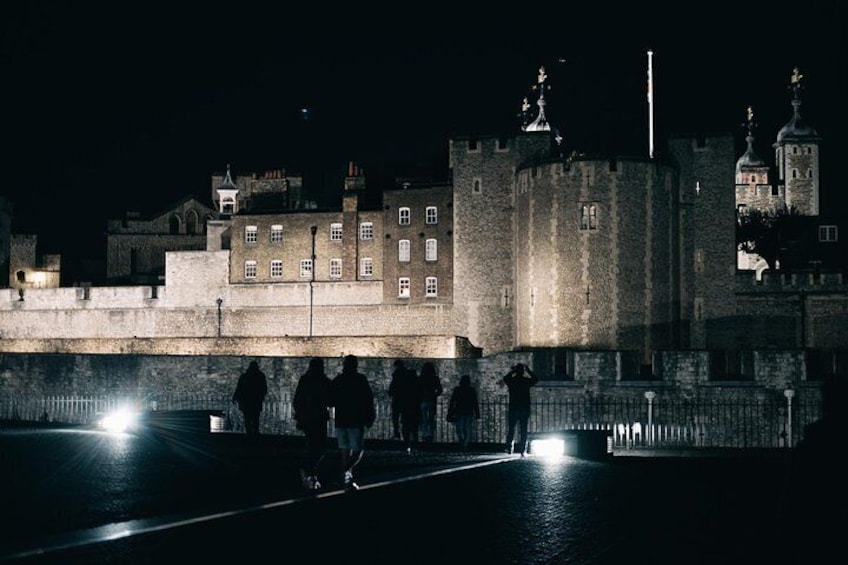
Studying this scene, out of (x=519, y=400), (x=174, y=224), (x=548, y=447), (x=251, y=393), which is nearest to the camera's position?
(x=519, y=400)

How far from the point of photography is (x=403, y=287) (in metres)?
51.3

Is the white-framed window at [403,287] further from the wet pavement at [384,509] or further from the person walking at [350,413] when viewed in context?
the person walking at [350,413]

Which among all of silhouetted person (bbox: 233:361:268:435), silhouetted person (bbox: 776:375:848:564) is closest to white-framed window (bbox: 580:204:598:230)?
silhouetted person (bbox: 233:361:268:435)

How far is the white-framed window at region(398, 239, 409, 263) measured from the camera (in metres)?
51.3

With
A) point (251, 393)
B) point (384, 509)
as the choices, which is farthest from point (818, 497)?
point (251, 393)

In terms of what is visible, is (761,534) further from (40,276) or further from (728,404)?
(40,276)

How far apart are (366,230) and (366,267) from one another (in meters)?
1.55

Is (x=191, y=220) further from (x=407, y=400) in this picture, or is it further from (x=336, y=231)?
(x=407, y=400)

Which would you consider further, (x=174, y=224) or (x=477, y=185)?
(x=174, y=224)

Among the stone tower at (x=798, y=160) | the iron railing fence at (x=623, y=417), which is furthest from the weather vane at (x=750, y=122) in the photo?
the iron railing fence at (x=623, y=417)

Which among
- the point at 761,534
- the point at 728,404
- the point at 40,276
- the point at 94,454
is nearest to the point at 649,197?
the point at 728,404

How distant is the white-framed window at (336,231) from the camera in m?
53.7

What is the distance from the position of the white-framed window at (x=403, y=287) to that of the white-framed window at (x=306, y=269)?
14.4ft

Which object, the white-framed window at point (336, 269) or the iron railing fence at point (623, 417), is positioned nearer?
the iron railing fence at point (623, 417)
